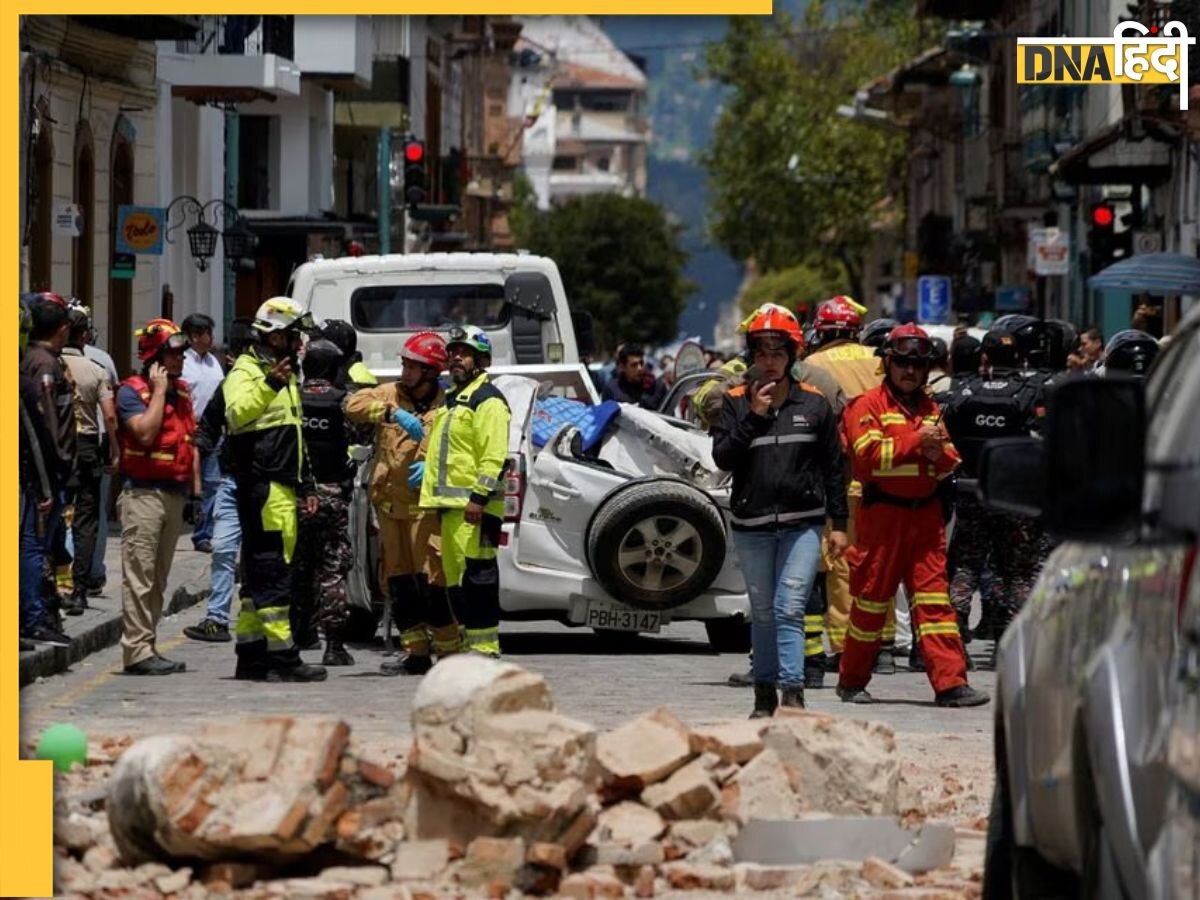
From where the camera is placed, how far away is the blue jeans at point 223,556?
1778cm

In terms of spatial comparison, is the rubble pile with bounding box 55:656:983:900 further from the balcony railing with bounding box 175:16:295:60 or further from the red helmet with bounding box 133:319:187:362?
the balcony railing with bounding box 175:16:295:60

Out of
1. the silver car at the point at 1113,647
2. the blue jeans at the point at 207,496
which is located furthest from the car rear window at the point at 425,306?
the silver car at the point at 1113,647

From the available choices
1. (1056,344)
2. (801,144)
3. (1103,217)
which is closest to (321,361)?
(1056,344)

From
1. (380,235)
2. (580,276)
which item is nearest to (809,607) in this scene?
(380,235)

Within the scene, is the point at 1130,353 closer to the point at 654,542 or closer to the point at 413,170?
the point at 654,542

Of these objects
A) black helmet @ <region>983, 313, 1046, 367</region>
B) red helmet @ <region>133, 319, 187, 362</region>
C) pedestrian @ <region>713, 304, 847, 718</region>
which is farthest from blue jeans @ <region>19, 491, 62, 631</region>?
black helmet @ <region>983, 313, 1046, 367</region>

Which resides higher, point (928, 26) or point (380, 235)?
point (928, 26)

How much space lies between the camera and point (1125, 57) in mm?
31906

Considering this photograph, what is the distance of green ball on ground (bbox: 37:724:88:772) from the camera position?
1061cm

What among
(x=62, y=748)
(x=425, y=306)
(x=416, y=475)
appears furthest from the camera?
(x=425, y=306)

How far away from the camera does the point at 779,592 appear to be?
13.2 metres

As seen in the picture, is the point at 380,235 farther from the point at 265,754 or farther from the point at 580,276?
the point at 580,276

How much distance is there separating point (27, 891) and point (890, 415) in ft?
21.1

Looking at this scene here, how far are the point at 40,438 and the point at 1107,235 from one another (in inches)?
1027
